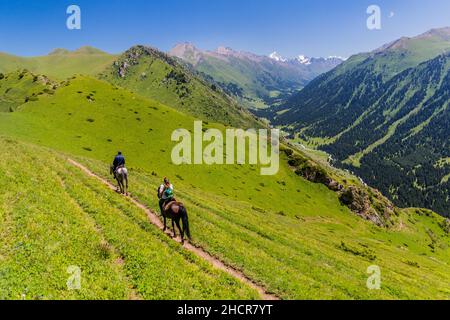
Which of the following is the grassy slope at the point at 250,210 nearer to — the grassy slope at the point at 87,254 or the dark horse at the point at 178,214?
the dark horse at the point at 178,214

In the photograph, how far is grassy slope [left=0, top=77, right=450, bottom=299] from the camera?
81.8ft

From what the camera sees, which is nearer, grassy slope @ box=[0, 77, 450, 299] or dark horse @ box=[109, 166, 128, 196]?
grassy slope @ box=[0, 77, 450, 299]

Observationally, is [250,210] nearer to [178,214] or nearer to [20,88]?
[178,214]

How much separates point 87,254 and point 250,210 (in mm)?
42828

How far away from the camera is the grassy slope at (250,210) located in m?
24.9

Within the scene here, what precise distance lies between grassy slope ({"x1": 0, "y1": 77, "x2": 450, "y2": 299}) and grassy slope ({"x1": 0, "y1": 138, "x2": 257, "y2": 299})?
315cm

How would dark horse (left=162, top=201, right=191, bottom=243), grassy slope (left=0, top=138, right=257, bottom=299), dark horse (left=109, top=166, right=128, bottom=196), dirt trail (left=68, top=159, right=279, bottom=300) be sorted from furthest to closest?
1. dark horse (left=109, top=166, right=128, bottom=196)
2. dark horse (left=162, top=201, right=191, bottom=243)
3. dirt trail (left=68, top=159, right=279, bottom=300)
4. grassy slope (left=0, top=138, right=257, bottom=299)

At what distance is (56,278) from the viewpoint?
15805mm

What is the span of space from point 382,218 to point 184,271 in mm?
124804

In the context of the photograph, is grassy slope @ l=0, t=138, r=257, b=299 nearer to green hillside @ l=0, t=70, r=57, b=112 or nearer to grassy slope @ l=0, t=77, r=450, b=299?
grassy slope @ l=0, t=77, r=450, b=299

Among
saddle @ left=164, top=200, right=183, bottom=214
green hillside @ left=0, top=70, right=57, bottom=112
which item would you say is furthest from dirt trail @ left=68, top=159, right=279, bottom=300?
green hillside @ left=0, top=70, right=57, bottom=112

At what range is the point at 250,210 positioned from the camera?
59.7 metres
